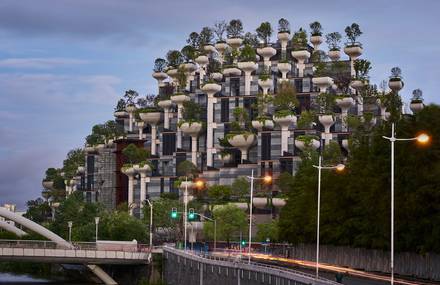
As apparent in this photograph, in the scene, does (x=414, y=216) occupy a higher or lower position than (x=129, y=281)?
A: higher

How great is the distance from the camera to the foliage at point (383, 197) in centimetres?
8662

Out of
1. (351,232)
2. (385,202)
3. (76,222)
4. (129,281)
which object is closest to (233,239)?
(76,222)

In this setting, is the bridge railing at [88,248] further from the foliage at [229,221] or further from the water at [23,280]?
the foliage at [229,221]

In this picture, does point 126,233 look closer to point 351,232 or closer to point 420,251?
point 351,232

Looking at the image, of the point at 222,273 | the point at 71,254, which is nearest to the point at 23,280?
the point at 71,254

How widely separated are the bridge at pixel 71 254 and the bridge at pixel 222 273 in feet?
15.1

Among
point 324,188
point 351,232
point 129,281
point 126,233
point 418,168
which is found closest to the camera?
point 418,168

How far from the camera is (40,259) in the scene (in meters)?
129

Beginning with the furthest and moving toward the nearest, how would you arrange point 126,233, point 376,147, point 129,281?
1. point 126,233
2. point 129,281
3. point 376,147

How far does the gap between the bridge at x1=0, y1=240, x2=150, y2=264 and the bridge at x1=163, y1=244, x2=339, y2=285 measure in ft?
15.1

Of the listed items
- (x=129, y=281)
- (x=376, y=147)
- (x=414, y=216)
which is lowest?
(x=129, y=281)

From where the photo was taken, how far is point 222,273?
91938mm

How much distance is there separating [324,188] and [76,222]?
258 feet

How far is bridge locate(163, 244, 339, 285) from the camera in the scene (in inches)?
2715
